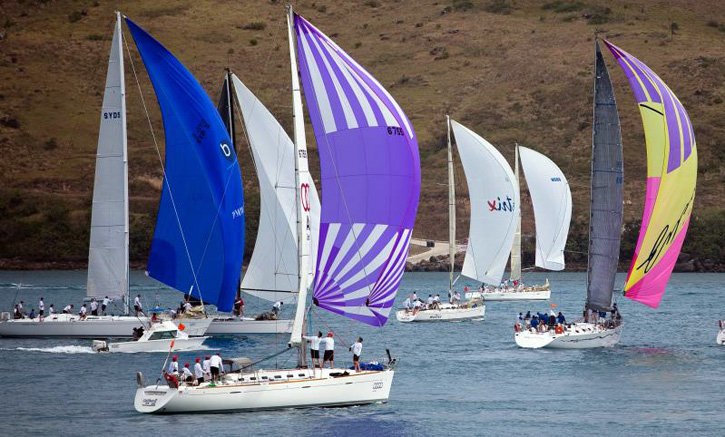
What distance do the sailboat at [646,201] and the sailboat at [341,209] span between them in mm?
18991

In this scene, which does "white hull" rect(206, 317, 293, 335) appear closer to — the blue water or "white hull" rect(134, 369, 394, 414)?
the blue water

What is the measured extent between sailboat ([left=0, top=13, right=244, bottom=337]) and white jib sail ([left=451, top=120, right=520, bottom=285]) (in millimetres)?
25797

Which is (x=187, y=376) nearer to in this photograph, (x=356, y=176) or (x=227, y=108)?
(x=356, y=176)

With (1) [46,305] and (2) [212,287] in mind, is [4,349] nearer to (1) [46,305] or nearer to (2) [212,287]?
(2) [212,287]

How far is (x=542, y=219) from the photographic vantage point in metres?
104

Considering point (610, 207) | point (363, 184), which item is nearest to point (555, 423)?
point (363, 184)

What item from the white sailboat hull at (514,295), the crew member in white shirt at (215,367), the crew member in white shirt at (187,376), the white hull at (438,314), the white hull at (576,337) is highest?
the crew member in white shirt at (215,367)

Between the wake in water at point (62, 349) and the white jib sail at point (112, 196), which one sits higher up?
the white jib sail at point (112, 196)

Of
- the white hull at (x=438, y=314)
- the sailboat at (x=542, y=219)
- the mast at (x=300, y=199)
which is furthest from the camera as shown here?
the sailboat at (x=542, y=219)

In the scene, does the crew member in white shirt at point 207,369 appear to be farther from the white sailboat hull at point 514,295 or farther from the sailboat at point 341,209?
the white sailboat hull at point 514,295

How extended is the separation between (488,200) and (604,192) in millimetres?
25656

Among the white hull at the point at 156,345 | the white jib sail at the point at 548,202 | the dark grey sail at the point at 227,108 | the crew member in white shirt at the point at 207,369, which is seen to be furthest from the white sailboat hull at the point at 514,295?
the crew member in white shirt at the point at 207,369

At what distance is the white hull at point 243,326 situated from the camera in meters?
64.7

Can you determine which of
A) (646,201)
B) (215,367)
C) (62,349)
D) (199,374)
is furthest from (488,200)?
(215,367)
